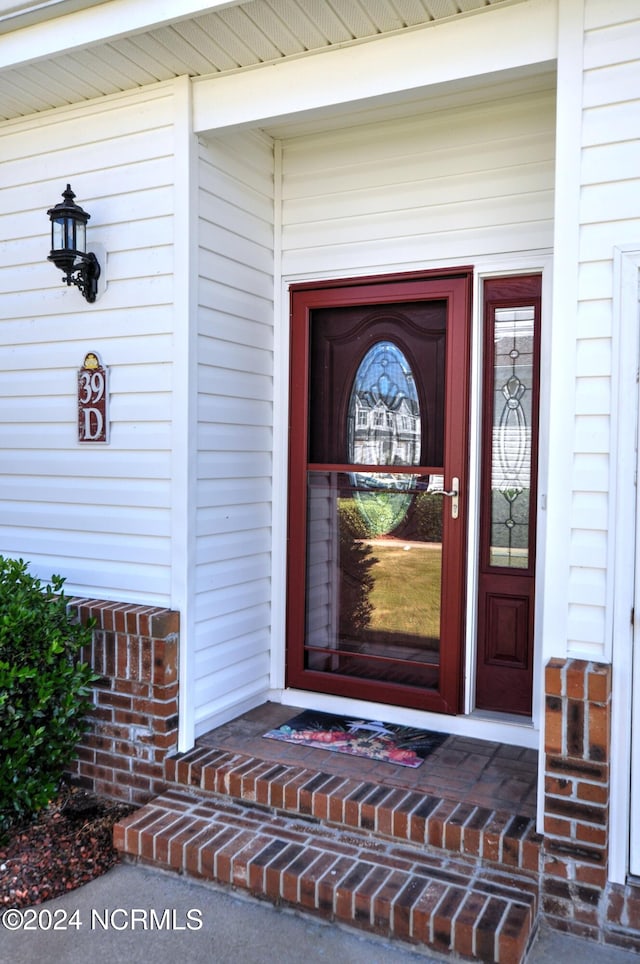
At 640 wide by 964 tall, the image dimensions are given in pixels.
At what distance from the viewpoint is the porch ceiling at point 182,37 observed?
2.55 metres

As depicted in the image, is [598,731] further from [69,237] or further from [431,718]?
[69,237]

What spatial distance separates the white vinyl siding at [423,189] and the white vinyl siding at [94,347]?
0.72 meters

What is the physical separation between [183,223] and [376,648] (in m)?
2.02

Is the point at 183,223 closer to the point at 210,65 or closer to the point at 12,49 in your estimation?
the point at 210,65

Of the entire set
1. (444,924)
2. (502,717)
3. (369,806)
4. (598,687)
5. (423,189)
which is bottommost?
(444,924)

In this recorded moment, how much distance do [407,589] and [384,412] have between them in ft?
2.64

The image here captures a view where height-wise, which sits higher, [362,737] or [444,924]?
[362,737]

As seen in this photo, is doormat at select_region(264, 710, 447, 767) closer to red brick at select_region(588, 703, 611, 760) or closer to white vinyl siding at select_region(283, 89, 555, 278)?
red brick at select_region(588, 703, 611, 760)

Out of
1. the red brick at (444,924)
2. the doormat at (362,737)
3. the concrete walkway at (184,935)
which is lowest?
the concrete walkway at (184,935)

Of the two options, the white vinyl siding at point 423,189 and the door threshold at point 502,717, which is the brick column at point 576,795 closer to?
the door threshold at point 502,717

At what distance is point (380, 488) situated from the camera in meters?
3.42

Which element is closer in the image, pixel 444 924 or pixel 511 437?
pixel 444 924

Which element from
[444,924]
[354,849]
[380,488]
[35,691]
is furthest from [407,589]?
[35,691]

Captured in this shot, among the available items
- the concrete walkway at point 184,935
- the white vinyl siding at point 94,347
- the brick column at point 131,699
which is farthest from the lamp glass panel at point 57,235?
the concrete walkway at point 184,935
